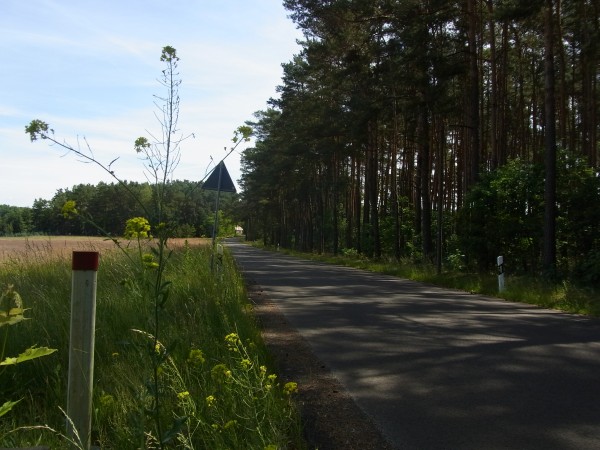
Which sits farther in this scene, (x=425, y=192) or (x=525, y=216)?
(x=425, y=192)

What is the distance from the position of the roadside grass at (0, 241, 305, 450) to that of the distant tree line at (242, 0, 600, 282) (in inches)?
440

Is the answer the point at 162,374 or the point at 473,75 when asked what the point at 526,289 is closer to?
the point at 473,75

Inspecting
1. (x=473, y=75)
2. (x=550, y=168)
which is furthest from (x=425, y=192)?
(x=550, y=168)

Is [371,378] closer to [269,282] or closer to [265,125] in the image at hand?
[269,282]

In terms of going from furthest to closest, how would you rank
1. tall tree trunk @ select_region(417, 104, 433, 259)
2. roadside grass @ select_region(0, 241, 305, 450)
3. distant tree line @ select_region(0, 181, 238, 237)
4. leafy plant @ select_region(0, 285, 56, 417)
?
tall tree trunk @ select_region(417, 104, 433, 259) < roadside grass @ select_region(0, 241, 305, 450) < distant tree line @ select_region(0, 181, 238, 237) < leafy plant @ select_region(0, 285, 56, 417)

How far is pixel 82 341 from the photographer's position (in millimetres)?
2979

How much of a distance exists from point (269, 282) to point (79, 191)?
11649 mm

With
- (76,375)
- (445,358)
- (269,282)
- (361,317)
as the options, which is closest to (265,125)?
(269,282)

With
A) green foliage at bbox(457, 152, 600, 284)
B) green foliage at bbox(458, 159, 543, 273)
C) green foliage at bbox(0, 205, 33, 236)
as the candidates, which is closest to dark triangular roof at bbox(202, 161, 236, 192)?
green foliage at bbox(0, 205, 33, 236)

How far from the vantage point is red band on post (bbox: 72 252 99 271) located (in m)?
2.91

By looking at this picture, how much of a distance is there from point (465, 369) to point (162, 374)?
3.40 m

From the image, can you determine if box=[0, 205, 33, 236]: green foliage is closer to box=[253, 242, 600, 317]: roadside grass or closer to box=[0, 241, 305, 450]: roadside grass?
box=[0, 241, 305, 450]: roadside grass

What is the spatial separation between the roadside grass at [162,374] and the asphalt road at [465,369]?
102 cm

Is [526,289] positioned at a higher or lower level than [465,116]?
lower
